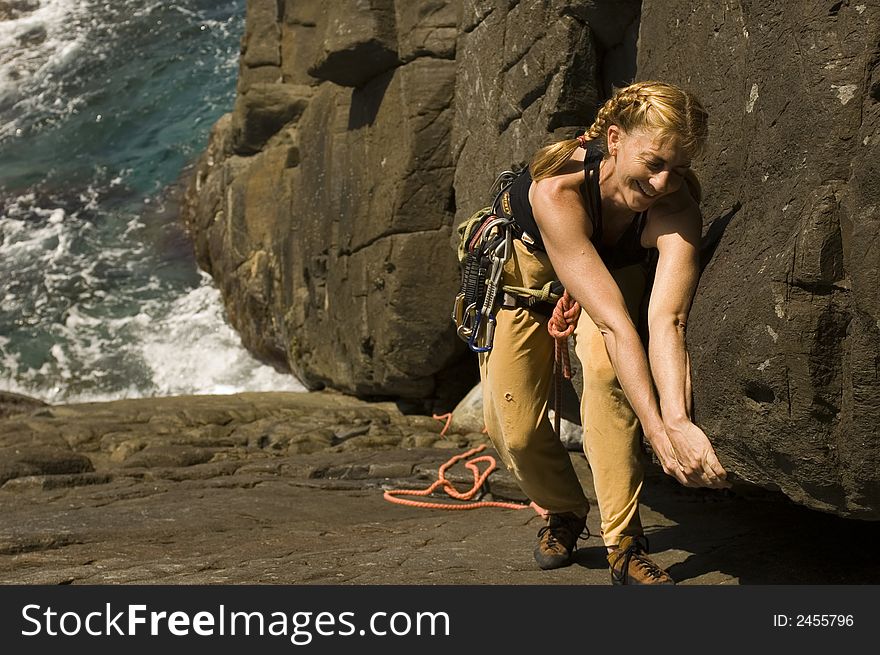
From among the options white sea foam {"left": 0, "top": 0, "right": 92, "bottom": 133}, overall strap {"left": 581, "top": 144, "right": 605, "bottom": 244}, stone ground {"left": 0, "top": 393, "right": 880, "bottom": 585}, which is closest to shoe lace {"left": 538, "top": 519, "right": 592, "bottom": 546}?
stone ground {"left": 0, "top": 393, "right": 880, "bottom": 585}

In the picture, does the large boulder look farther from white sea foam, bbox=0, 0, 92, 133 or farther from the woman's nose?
white sea foam, bbox=0, 0, 92, 133

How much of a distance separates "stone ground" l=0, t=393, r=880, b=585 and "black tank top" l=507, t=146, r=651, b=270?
1.31 m

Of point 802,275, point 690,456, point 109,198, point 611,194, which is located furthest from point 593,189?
point 109,198

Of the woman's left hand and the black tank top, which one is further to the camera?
the black tank top

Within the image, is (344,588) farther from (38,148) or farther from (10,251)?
(38,148)

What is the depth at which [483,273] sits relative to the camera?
4.91 meters

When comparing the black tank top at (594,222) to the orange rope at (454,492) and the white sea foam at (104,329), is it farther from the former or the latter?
the white sea foam at (104,329)

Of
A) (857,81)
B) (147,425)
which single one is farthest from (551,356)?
(147,425)

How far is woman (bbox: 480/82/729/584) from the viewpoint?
4125 mm

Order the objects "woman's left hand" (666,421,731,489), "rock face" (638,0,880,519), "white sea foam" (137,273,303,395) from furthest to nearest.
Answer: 1. "white sea foam" (137,273,303,395)
2. "woman's left hand" (666,421,731,489)
3. "rock face" (638,0,880,519)

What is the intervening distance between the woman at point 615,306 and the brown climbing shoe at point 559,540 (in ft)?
0.42

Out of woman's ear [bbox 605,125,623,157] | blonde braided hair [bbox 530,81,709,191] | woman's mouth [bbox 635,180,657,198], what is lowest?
woman's mouth [bbox 635,180,657,198]

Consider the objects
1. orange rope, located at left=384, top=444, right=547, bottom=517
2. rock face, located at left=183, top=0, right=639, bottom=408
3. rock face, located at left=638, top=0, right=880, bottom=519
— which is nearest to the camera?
rock face, located at left=638, top=0, right=880, bottom=519

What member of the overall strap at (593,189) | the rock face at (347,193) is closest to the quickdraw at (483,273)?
the overall strap at (593,189)
